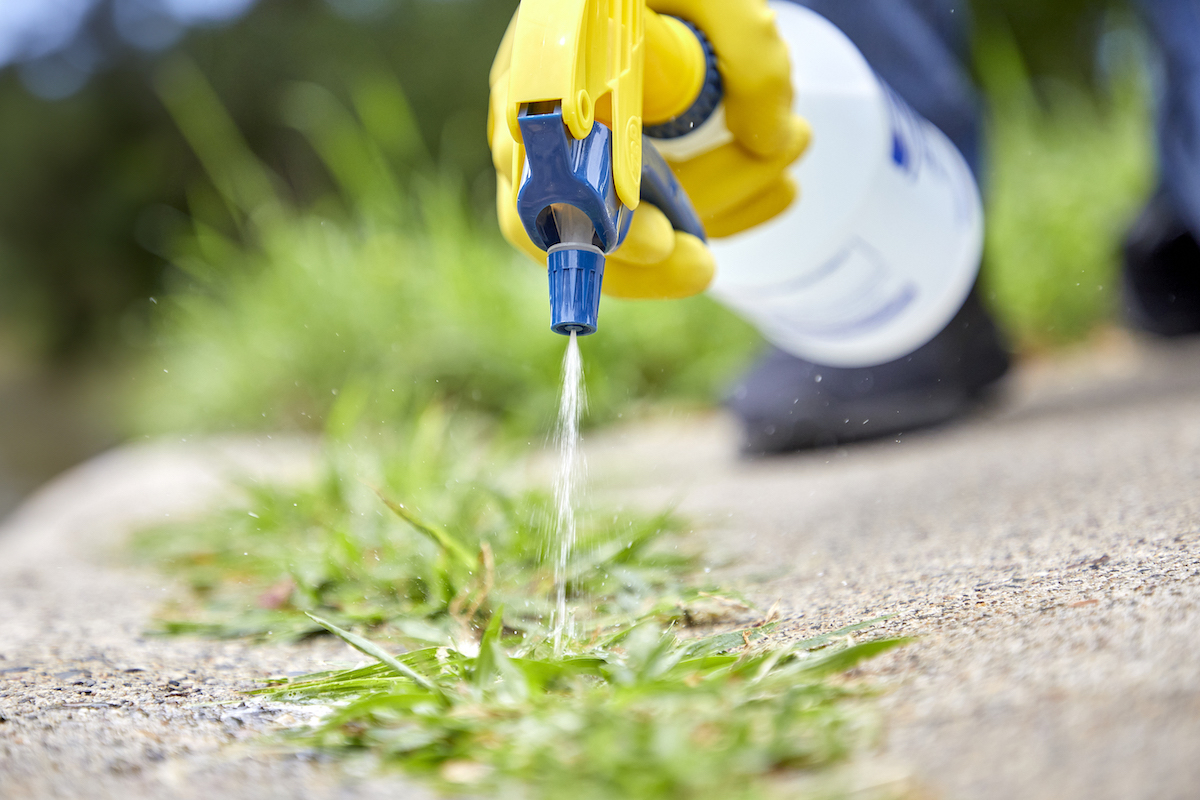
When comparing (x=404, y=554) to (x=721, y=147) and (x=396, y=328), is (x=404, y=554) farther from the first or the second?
(x=396, y=328)

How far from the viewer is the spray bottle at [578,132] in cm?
56

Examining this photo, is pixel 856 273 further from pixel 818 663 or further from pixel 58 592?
pixel 58 592

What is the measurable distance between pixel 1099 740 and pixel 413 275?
2261 millimetres

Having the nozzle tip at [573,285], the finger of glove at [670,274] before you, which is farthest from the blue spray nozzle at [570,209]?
the finger of glove at [670,274]

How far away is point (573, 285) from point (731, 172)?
29 cm

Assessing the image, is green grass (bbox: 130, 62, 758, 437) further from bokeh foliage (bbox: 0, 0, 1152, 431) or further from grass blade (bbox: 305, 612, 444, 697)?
grass blade (bbox: 305, 612, 444, 697)

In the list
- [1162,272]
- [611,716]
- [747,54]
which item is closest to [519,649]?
[611,716]

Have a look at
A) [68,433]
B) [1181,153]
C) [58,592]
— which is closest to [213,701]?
[58,592]

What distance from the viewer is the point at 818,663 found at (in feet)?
1.70

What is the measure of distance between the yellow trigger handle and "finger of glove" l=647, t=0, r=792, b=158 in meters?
0.06

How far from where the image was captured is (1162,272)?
70.3 inches

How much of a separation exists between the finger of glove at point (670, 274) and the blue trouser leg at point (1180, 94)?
104cm

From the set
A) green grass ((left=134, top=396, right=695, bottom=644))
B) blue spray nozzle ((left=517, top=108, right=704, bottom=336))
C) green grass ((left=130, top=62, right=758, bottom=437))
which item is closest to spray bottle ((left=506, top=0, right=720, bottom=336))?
blue spray nozzle ((left=517, top=108, right=704, bottom=336))

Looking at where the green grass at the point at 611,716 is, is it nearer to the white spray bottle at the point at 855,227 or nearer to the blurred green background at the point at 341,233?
the white spray bottle at the point at 855,227
